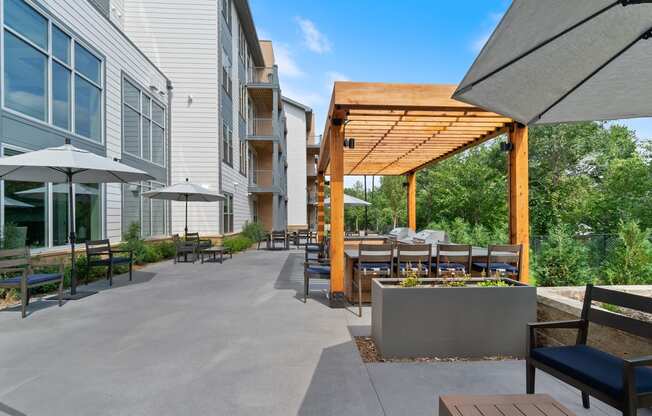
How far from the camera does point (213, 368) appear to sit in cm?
343

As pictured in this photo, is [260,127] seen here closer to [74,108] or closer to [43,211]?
[74,108]

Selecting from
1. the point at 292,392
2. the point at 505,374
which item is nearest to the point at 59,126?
the point at 292,392

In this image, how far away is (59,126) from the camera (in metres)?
7.98

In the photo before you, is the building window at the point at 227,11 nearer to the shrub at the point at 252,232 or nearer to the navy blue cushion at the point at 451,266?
the shrub at the point at 252,232

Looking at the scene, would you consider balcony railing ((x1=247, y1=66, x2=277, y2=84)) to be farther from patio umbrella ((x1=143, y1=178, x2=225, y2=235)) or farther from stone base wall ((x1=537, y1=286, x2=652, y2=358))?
stone base wall ((x1=537, y1=286, x2=652, y2=358))

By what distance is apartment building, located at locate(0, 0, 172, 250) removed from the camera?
682 cm

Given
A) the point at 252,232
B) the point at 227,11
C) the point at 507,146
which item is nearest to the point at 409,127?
the point at 507,146

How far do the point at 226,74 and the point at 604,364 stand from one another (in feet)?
55.4

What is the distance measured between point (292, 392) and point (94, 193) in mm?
8704

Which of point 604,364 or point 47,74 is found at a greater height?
point 47,74

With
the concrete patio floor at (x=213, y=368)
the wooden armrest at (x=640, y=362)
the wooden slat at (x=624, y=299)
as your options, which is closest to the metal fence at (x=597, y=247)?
the concrete patio floor at (x=213, y=368)

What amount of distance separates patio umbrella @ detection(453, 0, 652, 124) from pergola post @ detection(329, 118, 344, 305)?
10.3ft

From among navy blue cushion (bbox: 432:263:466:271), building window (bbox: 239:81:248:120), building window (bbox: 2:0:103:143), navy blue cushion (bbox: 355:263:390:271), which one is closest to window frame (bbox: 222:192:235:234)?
building window (bbox: 239:81:248:120)

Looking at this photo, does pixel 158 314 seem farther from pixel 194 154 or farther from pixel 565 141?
pixel 565 141
